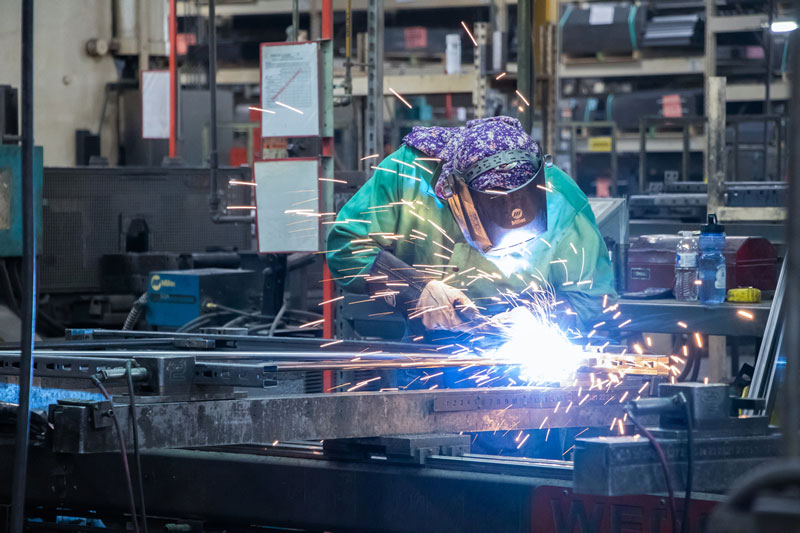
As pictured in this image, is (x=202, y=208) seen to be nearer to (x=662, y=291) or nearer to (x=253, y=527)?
(x=662, y=291)

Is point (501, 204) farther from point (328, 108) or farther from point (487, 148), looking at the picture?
point (328, 108)

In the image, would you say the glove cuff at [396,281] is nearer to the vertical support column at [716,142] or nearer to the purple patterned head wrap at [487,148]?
the purple patterned head wrap at [487,148]

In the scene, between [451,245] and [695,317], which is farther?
[695,317]

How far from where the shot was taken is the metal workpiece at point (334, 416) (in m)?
2.04

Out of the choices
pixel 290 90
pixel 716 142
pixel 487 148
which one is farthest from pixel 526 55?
pixel 716 142

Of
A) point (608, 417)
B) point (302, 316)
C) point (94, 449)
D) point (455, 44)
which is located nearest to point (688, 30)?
point (455, 44)

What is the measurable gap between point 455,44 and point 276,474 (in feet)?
20.1

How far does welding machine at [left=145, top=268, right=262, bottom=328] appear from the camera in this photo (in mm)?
5242

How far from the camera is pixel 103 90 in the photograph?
859 cm

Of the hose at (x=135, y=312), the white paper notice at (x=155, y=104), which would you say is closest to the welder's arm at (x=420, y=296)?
the hose at (x=135, y=312)

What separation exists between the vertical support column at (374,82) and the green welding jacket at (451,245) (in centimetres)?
140

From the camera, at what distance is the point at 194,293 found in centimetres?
523

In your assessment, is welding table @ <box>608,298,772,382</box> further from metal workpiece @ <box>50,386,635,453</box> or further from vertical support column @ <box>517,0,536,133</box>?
metal workpiece @ <box>50,386,635,453</box>

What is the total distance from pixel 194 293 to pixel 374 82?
1.34 metres
